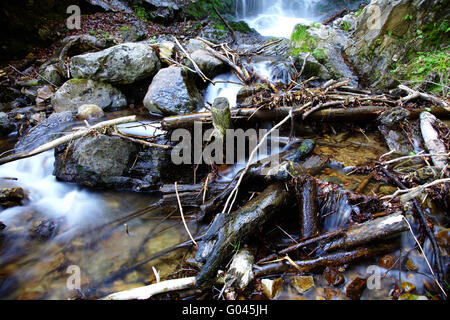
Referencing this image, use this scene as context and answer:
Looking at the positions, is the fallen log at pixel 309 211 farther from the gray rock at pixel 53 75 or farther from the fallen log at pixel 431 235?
the gray rock at pixel 53 75

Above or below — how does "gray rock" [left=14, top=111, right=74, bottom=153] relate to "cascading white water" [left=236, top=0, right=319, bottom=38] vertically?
below

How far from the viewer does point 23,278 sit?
111 inches

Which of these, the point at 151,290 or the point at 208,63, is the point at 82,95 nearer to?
the point at 208,63

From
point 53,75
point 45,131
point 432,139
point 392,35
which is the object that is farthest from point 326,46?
point 53,75

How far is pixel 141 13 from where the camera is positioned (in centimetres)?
1193

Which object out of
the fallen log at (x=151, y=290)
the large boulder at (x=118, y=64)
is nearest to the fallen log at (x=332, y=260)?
the fallen log at (x=151, y=290)

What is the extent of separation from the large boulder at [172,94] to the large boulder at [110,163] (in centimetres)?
178

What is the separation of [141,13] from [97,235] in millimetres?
13036

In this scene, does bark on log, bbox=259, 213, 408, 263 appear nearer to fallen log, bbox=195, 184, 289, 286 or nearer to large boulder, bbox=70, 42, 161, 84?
fallen log, bbox=195, 184, 289, 286

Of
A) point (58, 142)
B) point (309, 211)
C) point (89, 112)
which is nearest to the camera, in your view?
point (309, 211)

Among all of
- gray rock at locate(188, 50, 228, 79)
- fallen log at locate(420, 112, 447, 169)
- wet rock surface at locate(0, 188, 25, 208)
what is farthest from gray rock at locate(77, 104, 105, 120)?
fallen log at locate(420, 112, 447, 169)

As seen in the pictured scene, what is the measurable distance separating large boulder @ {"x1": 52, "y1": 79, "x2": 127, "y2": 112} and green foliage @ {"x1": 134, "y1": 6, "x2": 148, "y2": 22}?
297 inches

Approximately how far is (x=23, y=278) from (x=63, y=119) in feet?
15.2

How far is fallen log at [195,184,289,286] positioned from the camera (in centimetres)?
231
